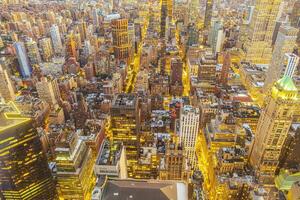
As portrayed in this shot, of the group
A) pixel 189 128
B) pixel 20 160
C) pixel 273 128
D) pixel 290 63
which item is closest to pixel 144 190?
pixel 20 160

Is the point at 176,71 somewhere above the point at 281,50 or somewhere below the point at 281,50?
below

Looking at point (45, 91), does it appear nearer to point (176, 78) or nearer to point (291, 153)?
point (176, 78)

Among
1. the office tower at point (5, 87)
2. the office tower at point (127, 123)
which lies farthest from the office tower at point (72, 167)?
the office tower at point (5, 87)

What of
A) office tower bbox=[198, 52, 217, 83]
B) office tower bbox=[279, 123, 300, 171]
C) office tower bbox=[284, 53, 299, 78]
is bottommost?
office tower bbox=[279, 123, 300, 171]

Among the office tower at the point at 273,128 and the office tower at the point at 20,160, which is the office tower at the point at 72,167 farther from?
the office tower at the point at 273,128

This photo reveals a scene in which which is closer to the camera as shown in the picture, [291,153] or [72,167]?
[72,167]

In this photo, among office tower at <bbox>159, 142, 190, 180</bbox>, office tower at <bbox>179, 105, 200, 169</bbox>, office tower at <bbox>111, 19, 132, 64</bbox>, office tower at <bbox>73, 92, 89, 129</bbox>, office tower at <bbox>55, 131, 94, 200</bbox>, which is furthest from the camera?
office tower at <bbox>111, 19, 132, 64</bbox>

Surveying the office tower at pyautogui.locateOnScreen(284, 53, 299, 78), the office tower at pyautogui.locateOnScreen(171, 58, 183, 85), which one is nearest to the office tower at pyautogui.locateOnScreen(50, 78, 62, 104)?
the office tower at pyautogui.locateOnScreen(171, 58, 183, 85)

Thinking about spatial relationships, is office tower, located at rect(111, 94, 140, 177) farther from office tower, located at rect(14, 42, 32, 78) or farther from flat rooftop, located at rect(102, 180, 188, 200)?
office tower, located at rect(14, 42, 32, 78)
